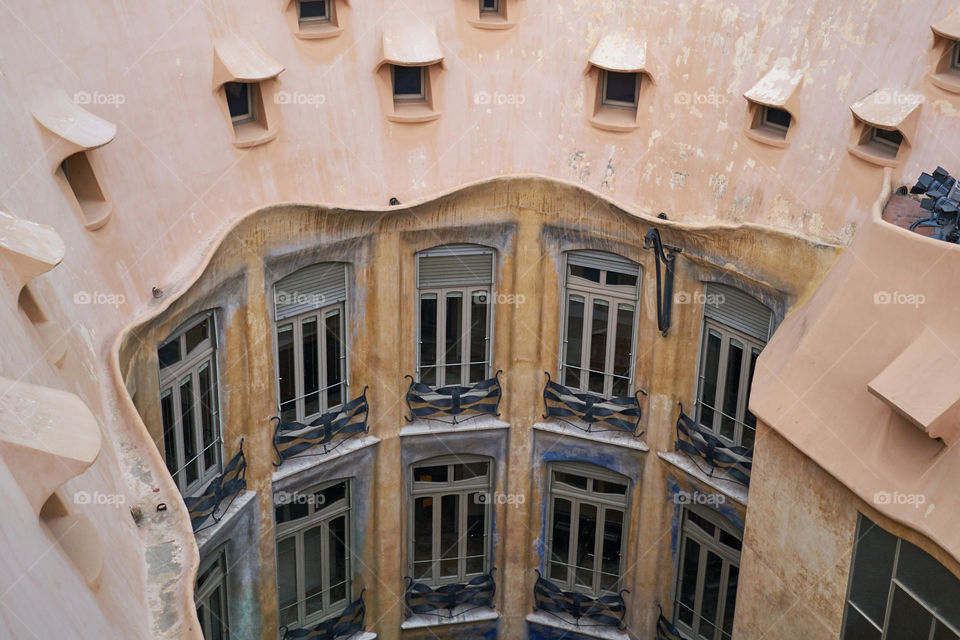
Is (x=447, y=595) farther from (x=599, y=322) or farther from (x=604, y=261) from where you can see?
(x=604, y=261)

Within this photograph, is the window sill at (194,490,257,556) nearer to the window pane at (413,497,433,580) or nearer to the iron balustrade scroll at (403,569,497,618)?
the window pane at (413,497,433,580)

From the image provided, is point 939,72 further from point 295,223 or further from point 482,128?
point 295,223

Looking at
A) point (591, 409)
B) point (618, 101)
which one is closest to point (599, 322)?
point (591, 409)

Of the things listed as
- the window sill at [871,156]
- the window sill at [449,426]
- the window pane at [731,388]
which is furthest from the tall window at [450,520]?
the window sill at [871,156]

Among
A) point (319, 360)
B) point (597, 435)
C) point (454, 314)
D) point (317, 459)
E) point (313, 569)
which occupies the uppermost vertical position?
point (454, 314)

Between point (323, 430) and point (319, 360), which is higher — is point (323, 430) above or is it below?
below

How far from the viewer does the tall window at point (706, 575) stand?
21.8 meters

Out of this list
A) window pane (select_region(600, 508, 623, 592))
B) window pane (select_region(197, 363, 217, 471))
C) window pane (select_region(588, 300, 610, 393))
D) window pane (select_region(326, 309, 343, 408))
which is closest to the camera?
window pane (select_region(197, 363, 217, 471))

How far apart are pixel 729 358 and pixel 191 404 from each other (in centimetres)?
922

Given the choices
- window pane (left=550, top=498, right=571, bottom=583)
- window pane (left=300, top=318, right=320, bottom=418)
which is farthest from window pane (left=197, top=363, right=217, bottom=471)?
window pane (left=550, top=498, right=571, bottom=583)

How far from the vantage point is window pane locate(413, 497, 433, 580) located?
23.8 metres

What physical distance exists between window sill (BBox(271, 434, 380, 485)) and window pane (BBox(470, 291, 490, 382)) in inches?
95.4

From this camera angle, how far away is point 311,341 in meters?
21.3

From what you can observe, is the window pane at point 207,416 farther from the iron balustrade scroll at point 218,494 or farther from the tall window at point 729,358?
the tall window at point 729,358
